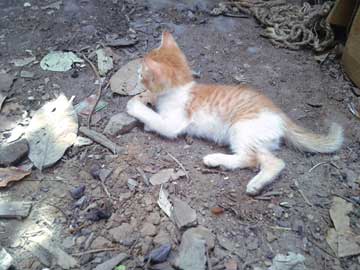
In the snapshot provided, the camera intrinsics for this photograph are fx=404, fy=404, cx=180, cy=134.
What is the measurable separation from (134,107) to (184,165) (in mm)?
562

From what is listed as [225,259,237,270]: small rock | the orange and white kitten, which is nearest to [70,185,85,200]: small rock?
the orange and white kitten

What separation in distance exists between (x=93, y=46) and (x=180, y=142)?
1.31 m

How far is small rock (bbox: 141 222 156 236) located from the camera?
6.58 ft

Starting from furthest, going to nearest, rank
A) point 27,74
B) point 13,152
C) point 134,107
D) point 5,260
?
point 27,74 < point 134,107 < point 13,152 < point 5,260

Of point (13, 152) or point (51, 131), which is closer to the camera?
point (13, 152)

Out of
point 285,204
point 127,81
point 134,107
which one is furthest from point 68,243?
point 127,81

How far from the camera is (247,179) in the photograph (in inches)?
90.6

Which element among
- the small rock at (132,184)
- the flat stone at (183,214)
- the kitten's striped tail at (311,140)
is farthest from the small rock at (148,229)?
the kitten's striped tail at (311,140)

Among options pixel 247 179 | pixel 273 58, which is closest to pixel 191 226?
pixel 247 179

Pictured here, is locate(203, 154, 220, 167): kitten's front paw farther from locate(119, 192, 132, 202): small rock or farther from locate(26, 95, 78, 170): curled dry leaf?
locate(26, 95, 78, 170): curled dry leaf

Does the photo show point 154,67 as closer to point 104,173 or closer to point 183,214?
point 104,173

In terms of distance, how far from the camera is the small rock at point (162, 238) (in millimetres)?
1965

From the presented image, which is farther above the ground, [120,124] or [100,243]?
[120,124]

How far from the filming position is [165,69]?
251 centimetres
